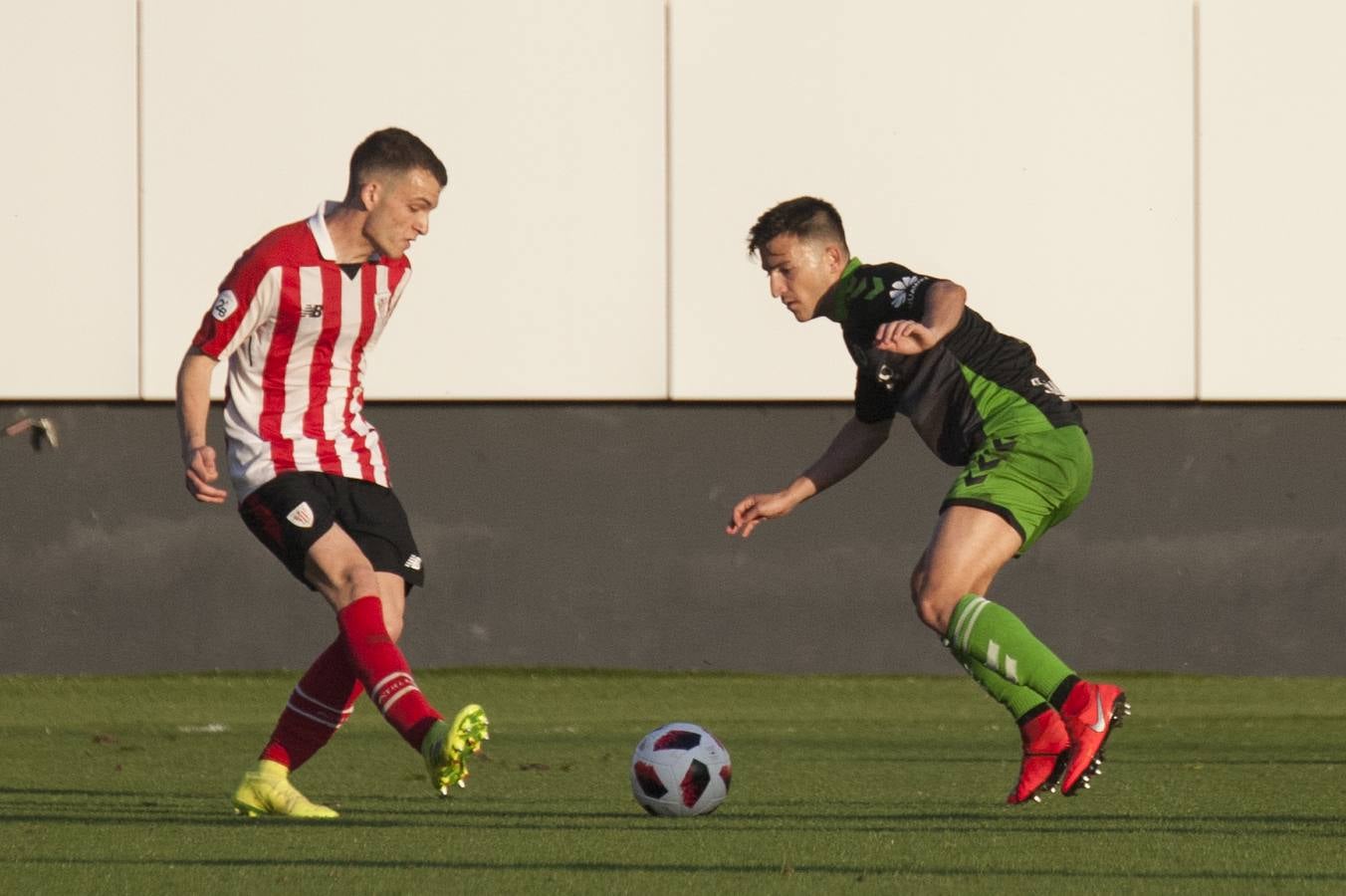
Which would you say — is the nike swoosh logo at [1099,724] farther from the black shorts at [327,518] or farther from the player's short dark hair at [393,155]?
the player's short dark hair at [393,155]

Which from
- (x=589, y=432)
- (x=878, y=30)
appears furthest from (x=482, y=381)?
(x=878, y=30)

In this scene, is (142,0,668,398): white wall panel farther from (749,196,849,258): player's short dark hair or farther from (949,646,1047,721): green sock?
(949,646,1047,721): green sock

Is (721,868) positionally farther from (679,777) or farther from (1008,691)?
(1008,691)

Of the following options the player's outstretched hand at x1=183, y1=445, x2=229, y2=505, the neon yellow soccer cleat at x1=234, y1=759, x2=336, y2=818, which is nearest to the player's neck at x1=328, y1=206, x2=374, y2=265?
the player's outstretched hand at x1=183, y1=445, x2=229, y2=505

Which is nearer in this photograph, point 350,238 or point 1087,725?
point 1087,725

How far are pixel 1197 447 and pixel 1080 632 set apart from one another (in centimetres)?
126

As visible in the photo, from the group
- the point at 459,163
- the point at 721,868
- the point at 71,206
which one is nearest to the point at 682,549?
the point at 459,163

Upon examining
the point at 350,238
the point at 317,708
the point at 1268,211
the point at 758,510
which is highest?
the point at 1268,211

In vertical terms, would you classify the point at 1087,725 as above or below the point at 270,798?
above

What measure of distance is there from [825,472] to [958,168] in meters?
7.04

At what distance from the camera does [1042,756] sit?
20.4 feet

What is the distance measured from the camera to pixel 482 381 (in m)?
13.8

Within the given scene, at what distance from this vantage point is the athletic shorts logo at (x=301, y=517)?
6.20 meters

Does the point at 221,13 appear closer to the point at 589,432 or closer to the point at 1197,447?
the point at 589,432
